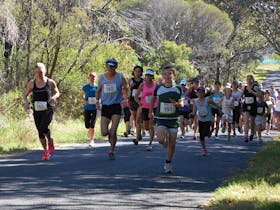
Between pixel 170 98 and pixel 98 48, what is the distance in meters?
13.6

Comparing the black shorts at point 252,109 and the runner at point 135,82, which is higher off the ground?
the runner at point 135,82

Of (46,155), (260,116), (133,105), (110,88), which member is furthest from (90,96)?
(260,116)

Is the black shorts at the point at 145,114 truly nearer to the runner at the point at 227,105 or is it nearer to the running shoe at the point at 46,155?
the running shoe at the point at 46,155

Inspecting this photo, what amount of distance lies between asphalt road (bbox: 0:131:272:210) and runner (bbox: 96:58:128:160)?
0.53 meters

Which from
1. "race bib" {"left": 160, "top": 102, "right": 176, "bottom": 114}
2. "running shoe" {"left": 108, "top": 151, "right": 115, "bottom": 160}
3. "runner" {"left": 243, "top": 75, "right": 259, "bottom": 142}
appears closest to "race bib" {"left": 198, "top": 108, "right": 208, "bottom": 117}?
"running shoe" {"left": 108, "top": 151, "right": 115, "bottom": 160}

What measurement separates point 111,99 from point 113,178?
2790 millimetres

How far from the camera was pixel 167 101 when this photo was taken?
1023 centimetres

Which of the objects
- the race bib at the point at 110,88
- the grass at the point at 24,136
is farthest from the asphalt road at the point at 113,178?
the race bib at the point at 110,88

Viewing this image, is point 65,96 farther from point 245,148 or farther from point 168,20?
point 168,20

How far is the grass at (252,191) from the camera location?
7320 mm

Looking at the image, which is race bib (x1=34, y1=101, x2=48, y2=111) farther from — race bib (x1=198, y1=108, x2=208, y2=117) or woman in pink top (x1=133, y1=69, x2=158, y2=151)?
race bib (x1=198, y1=108, x2=208, y2=117)

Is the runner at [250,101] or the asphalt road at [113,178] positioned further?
the runner at [250,101]

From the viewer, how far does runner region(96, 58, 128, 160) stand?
11.6 m

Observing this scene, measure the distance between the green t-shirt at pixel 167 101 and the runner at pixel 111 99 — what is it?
1.50 m
